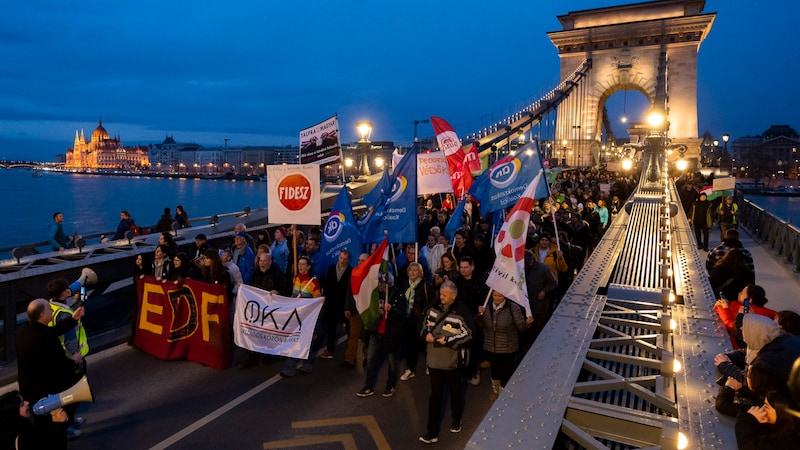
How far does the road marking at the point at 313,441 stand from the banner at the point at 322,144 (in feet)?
20.7

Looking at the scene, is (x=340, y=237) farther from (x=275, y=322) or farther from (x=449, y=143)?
(x=449, y=143)

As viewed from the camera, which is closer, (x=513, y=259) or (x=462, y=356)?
(x=462, y=356)

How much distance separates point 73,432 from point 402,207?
16.7 feet

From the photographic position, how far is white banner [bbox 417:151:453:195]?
1297cm

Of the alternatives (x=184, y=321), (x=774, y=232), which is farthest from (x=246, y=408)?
(x=774, y=232)

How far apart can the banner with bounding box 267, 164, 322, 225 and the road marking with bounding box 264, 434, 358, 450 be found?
143 inches

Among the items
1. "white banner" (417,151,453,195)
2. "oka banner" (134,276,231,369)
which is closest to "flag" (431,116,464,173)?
"white banner" (417,151,453,195)

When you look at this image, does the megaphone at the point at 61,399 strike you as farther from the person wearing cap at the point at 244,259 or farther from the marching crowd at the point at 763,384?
the person wearing cap at the point at 244,259

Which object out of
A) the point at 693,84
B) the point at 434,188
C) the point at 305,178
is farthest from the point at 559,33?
the point at 305,178

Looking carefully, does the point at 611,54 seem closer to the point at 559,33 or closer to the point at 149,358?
the point at 559,33

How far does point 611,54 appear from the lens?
221 ft

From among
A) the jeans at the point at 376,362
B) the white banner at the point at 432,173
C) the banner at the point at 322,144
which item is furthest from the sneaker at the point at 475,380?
the white banner at the point at 432,173

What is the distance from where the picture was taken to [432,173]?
1312cm

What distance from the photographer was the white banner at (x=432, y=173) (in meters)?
13.0
